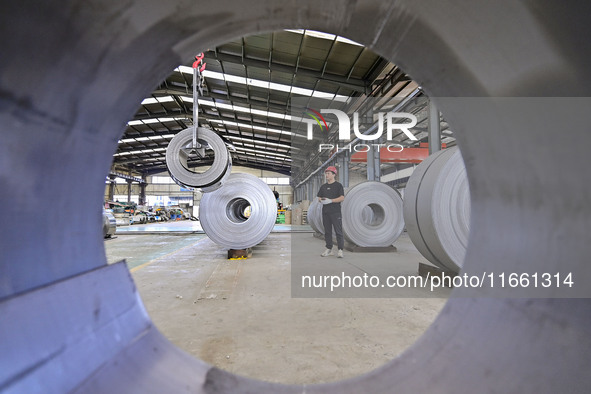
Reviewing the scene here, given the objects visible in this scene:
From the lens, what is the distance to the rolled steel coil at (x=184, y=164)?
270 cm

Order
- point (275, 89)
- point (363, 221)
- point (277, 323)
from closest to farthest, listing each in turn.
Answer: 1. point (277, 323)
2. point (363, 221)
3. point (275, 89)

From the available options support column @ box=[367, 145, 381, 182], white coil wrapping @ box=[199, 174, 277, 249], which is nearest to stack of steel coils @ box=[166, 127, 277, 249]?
white coil wrapping @ box=[199, 174, 277, 249]

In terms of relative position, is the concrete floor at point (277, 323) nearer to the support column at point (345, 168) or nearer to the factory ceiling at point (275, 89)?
the factory ceiling at point (275, 89)

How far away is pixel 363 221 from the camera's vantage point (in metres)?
4.83

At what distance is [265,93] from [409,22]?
8.46 m

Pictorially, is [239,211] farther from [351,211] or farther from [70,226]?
[70,226]

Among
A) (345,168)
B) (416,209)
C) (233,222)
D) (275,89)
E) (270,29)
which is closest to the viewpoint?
(270,29)

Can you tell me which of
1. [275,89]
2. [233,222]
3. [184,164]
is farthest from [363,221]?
[275,89]

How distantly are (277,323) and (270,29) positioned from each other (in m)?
1.47

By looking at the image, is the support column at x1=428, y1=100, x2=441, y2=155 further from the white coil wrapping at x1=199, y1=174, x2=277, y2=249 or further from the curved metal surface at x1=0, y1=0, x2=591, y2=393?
the curved metal surface at x1=0, y1=0, x2=591, y2=393

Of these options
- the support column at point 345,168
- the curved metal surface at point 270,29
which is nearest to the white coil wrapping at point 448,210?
the curved metal surface at point 270,29

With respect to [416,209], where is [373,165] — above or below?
above

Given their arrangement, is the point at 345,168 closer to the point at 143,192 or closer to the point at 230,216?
the point at 230,216

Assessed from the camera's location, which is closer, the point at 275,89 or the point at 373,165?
the point at 373,165
